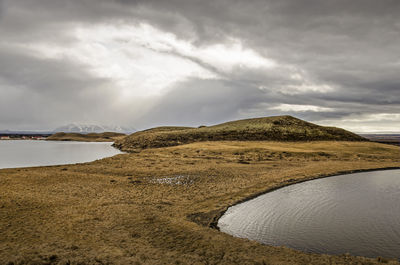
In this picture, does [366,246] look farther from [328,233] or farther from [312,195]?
[312,195]

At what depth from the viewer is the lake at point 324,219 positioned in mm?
7871

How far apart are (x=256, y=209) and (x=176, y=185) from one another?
5967mm

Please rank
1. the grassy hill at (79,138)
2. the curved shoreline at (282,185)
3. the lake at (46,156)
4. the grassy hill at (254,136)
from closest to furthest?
the curved shoreline at (282,185) → the lake at (46,156) → the grassy hill at (254,136) → the grassy hill at (79,138)

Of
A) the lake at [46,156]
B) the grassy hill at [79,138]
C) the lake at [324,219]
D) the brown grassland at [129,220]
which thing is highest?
the grassy hill at [79,138]

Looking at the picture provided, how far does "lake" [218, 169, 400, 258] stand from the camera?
7.87m

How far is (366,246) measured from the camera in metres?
7.74

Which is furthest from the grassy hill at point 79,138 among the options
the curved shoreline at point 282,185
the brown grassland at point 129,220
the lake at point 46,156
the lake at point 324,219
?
the lake at point 324,219

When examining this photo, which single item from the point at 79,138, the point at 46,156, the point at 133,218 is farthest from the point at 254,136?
the point at 79,138

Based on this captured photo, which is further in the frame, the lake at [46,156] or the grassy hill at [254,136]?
the grassy hill at [254,136]

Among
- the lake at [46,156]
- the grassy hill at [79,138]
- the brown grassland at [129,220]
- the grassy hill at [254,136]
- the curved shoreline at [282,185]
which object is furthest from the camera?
the grassy hill at [79,138]

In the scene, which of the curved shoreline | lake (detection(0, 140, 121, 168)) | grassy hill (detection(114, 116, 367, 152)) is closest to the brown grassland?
the curved shoreline

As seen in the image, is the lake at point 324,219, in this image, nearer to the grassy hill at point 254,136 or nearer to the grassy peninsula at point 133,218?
the grassy peninsula at point 133,218

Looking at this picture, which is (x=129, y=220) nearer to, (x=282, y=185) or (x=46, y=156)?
(x=282, y=185)

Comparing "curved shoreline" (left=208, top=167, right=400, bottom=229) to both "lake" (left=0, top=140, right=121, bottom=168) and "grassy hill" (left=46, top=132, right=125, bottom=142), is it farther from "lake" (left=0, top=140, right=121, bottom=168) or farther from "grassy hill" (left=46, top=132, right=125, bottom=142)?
"grassy hill" (left=46, top=132, right=125, bottom=142)
